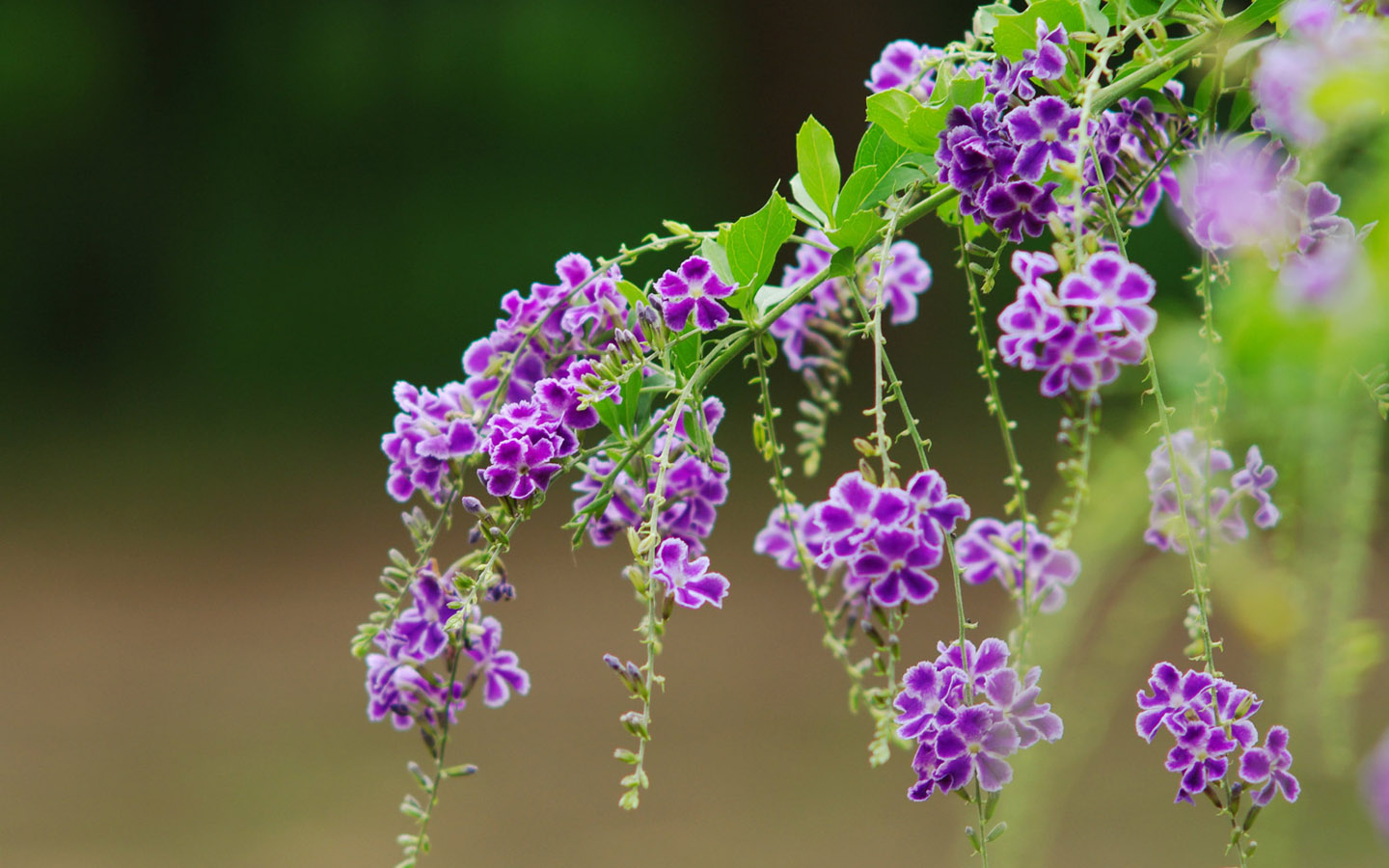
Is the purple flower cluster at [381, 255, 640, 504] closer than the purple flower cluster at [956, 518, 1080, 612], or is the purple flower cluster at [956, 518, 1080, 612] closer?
the purple flower cluster at [381, 255, 640, 504]

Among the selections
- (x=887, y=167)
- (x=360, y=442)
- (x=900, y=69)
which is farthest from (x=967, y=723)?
(x=360, y=442)

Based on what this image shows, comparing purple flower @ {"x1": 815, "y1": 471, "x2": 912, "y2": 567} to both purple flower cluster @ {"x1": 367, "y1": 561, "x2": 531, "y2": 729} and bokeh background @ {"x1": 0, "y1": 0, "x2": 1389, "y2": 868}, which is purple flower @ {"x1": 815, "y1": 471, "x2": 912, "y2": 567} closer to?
purple flower cluster @ {"x1": 367, "y1": 561, "x2": 531, "y2": 729}

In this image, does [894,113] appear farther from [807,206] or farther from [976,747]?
[976,747]

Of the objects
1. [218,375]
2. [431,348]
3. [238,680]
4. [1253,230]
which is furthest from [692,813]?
[218,375]

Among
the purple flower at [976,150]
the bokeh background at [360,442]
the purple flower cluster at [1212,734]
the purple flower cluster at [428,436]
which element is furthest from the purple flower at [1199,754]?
the bokeh background at [360,442]

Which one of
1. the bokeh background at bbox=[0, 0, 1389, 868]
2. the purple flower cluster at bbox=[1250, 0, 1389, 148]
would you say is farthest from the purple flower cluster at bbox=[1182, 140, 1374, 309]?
the bokeh background at bbox=[0, 0, 1389, 868]

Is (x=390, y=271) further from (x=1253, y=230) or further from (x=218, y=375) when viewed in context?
(x=1253, y=230)

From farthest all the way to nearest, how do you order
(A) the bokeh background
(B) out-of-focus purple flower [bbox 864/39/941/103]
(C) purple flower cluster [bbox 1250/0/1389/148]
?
(A) the bokeh background
(B) out-of-focus purple flower [bbox 864/39/941/103]
(C) purple flower cluster [bbox 1250/0/1389/148]

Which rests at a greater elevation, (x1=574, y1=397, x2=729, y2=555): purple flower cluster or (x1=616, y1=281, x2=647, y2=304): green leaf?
(x1=616, y1=281, x2=647, y2=304): green leaf
